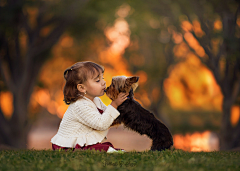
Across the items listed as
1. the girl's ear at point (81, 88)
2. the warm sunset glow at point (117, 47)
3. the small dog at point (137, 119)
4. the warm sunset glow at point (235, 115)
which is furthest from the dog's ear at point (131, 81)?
the warm sunset glow at point (117, 47)

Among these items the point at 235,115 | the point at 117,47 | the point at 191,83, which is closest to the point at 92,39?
the point at 117,47

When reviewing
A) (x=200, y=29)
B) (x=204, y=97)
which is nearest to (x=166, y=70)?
(x=204, y=97)

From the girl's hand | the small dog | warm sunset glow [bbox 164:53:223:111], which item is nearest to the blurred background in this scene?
warm sunset glow [bbox 164:53:223:111]

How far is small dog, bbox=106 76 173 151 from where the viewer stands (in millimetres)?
4762

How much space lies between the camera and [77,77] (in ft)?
16.4

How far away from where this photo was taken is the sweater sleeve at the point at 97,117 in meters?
4.64

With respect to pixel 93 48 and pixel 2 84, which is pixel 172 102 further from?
pixel 2 84

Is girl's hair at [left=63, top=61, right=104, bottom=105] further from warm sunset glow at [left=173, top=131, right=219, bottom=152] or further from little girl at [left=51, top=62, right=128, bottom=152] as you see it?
warm sunset glow at [left=173, top=131, right=219, bottom=152]

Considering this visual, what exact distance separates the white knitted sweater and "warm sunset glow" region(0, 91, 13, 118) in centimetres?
1066

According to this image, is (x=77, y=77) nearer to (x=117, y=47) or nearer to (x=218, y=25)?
(x=218, y=25)

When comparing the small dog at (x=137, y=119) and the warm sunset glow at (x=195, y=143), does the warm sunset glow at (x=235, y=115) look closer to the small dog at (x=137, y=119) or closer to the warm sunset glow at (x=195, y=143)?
the warm sunset glow at (x=195, y=143)

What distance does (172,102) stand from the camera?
30109 mm

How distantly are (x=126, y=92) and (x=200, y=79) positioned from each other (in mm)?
19696

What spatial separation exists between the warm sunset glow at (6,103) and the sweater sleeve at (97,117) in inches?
428
